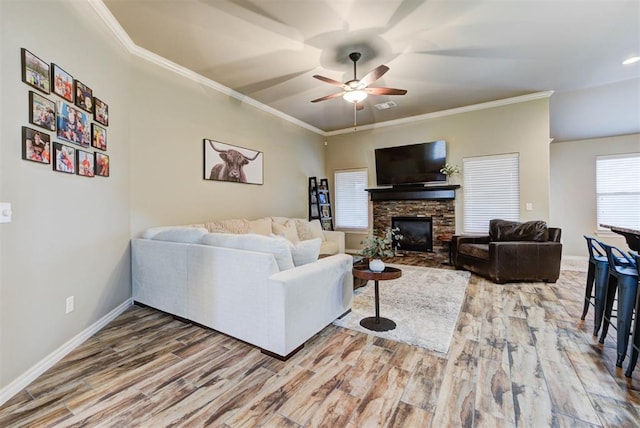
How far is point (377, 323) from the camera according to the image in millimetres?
2682

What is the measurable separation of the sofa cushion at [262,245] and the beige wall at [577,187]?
774 cm

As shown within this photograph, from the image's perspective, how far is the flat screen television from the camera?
5.57 m

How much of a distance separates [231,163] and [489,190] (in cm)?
483

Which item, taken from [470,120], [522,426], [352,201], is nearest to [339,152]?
[352,201]

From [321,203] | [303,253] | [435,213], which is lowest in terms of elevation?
[303,253]

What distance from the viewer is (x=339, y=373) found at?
6.32 ft

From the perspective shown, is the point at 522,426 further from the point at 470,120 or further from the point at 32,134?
the point at 470,120

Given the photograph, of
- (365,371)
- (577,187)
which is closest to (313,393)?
(365,371)

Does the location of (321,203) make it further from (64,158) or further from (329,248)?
(64,158)

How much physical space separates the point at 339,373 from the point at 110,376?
5.25 ft

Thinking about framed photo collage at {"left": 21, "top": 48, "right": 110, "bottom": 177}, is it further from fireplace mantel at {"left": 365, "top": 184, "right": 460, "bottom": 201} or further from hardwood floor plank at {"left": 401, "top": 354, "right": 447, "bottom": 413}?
fireplace mantel at {"left": 365, "top": 184, "right": 460, "bottom": 201}

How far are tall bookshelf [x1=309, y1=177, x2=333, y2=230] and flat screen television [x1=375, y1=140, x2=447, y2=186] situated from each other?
129cm

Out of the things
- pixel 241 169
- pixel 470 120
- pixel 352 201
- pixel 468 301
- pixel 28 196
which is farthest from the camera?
pixel 352 201

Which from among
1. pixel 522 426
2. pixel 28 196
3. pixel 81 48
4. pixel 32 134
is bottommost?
pixel 522 426
